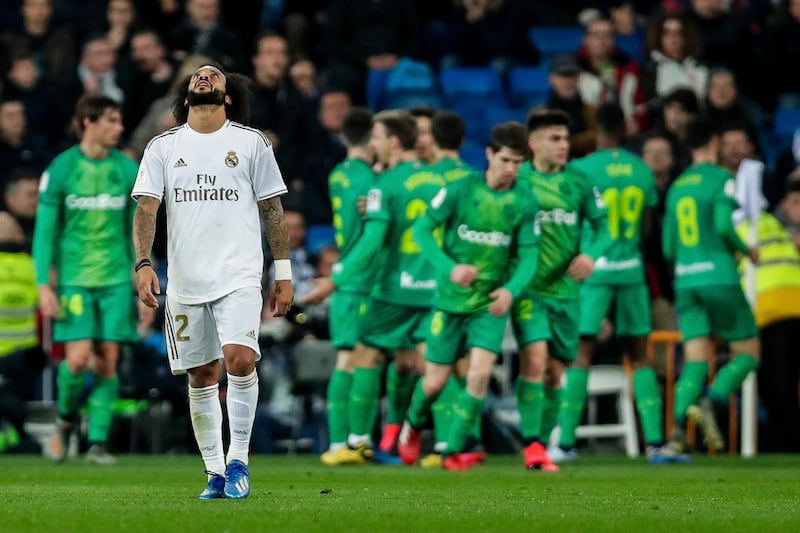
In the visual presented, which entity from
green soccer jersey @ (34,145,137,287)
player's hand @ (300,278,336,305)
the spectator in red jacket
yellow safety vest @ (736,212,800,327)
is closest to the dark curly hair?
player's hand @ (300,278,336,305)

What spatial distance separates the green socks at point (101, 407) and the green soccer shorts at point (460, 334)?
2761mm

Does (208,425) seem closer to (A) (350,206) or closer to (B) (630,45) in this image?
(A) (350,206)

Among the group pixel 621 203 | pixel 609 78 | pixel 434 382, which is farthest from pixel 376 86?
pixel 434 382

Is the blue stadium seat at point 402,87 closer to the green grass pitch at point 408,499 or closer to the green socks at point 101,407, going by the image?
the green socks at point 101,407

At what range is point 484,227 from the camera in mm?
12805

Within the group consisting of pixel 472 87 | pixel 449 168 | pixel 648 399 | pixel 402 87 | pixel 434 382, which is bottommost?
pixel 648 399

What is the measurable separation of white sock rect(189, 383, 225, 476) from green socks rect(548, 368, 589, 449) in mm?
5777

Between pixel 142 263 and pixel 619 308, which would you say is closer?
pixel 142 263

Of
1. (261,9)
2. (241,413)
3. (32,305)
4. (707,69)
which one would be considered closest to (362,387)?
(32,305)

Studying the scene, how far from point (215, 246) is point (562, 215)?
16.1 feet

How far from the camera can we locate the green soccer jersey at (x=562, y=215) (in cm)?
1362

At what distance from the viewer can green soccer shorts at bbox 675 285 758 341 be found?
15.1m

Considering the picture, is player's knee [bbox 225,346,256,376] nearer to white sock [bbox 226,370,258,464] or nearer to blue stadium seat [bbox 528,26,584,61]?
white sock [bbox 226,370,258,464]

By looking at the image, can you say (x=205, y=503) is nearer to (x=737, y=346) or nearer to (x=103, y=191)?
(x=103, y=191)
